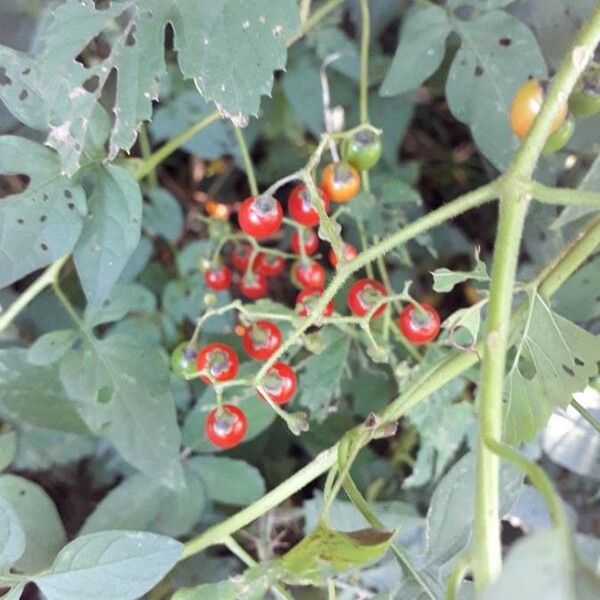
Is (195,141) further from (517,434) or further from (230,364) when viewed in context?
(517,434)

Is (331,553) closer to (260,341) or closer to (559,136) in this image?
(260,341)

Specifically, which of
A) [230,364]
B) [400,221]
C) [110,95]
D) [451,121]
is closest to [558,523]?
[230,364]

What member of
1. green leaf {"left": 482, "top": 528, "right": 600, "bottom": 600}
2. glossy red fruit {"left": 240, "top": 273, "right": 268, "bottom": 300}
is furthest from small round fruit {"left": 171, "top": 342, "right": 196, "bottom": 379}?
green leaf {"left": 482, "top": 528, "right": 600, "bottom": 600}

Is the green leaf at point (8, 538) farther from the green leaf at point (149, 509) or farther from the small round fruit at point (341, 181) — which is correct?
the small round fruit at point (341, 181)

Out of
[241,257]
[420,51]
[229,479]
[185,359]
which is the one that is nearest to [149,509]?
[229,479]

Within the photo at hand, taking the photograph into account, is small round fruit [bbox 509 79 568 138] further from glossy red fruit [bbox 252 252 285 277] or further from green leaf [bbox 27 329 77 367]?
green leaf [bbox 27 329 77 367]
